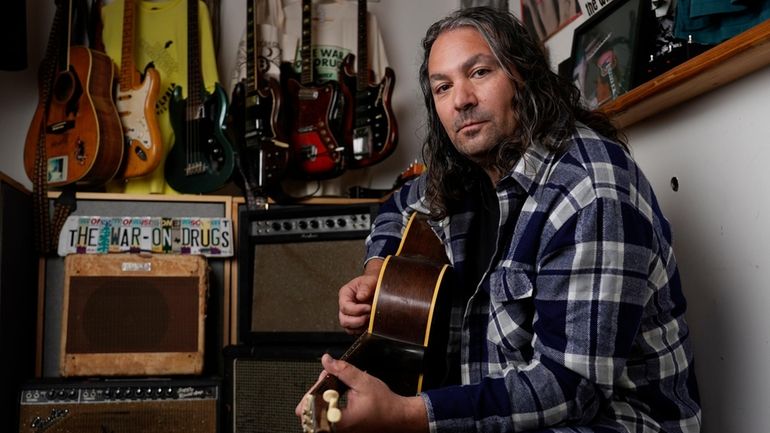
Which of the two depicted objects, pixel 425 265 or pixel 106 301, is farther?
pixel 106 301

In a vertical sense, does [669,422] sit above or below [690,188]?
below

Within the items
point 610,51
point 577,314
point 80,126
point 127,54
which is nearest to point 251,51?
point 127,54

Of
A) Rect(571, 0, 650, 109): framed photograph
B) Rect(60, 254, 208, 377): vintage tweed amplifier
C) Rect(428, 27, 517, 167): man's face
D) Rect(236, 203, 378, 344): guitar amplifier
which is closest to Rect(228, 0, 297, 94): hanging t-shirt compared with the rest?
Rect(236, 203, 378, 344): guitar amplifier

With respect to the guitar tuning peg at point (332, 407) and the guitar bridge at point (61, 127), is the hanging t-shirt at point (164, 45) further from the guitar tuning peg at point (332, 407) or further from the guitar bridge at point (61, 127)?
the guitar tuning peg at point (332, 407)

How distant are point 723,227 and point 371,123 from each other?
1.77 m

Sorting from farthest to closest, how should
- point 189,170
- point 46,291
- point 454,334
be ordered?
point 189,170
point 46,291
point 454,334

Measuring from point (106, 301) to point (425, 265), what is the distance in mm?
1465

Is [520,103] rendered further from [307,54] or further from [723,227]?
[307,54]

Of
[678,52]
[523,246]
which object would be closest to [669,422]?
[523,246]

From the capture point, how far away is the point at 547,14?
2.40 metres

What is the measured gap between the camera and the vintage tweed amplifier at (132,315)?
7.73 ft

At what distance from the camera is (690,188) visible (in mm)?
1419

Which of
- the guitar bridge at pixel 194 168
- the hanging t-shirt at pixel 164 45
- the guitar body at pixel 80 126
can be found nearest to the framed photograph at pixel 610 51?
the guitar bridge at pixel 194 168

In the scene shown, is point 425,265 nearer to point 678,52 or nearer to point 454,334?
point 454,334
